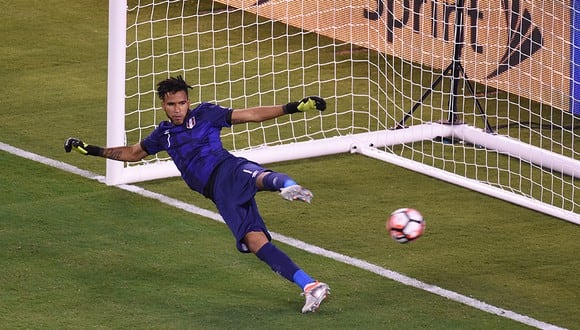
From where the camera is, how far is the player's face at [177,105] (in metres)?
9.12

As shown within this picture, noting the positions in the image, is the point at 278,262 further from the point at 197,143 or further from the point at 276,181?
the point at 197,143

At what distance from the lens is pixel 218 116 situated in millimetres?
9258

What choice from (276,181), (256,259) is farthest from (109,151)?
(276,181)

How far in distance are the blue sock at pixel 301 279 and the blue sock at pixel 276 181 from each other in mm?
551

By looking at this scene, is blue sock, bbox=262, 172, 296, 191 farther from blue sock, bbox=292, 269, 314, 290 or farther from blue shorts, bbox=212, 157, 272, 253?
blue sock, bbox=292, 269, 314, 290

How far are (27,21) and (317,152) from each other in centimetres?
573

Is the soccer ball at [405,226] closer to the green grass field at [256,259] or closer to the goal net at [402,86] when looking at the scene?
the green grass field at [256,259]

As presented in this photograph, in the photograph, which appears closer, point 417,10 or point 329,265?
point 329,265

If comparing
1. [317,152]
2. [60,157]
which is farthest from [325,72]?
[60,157]

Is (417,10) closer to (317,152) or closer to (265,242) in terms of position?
(317,152)

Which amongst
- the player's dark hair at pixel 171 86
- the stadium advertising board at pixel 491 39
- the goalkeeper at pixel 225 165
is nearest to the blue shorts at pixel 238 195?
the goalkeeper at pixel 225 165

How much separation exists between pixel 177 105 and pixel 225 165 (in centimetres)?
50

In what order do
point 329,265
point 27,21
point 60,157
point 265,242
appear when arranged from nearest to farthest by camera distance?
point 265,242 < point 329,265 < point 60,157 < point 27,21

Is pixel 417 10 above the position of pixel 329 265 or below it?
above
